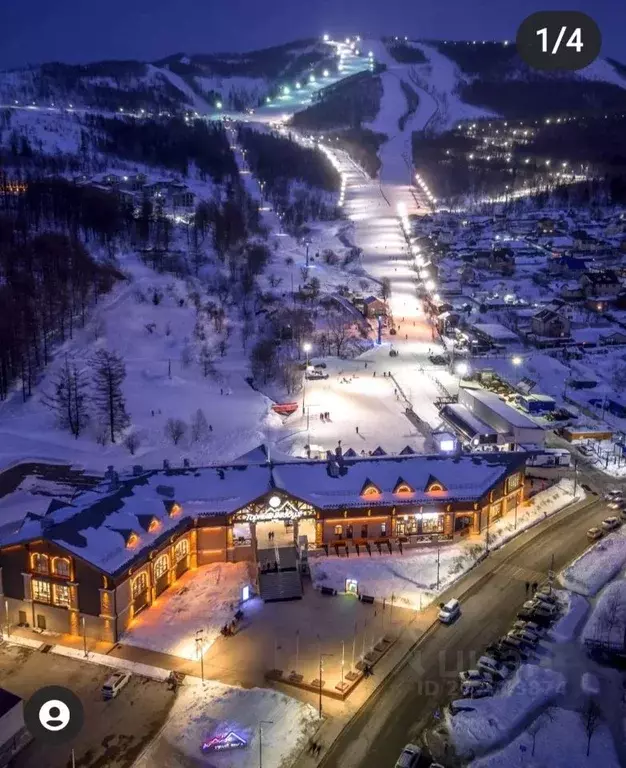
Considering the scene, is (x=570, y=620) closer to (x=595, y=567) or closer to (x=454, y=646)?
(x=595, y=567)

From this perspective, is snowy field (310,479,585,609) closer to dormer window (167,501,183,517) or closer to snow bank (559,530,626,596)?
snow bank (559,530,626,596)

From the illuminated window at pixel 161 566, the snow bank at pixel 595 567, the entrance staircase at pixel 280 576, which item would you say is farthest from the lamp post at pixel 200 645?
the snow bank at pixel 595 567

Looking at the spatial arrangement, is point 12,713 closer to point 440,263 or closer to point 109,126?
point 440,263

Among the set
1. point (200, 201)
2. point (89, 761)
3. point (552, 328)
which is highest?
point (200, 201)

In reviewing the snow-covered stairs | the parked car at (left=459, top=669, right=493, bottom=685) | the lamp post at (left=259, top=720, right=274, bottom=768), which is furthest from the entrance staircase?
the parked car at (left=459, top=669, right=493, bottom=685)

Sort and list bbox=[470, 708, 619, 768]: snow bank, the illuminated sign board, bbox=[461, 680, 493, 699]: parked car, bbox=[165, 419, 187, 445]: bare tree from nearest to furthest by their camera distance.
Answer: bbox=[470, 708, 619, 768]: snow bank, the illuminated sign board, bbox=[461, 680, 493, 699]: parked car, bbox=[165, 419, 187, 445]: bare tree

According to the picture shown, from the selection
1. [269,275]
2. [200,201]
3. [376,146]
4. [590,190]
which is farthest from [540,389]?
[376,146]

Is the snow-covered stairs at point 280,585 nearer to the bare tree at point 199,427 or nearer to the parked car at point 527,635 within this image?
the parked car at point 527,635
